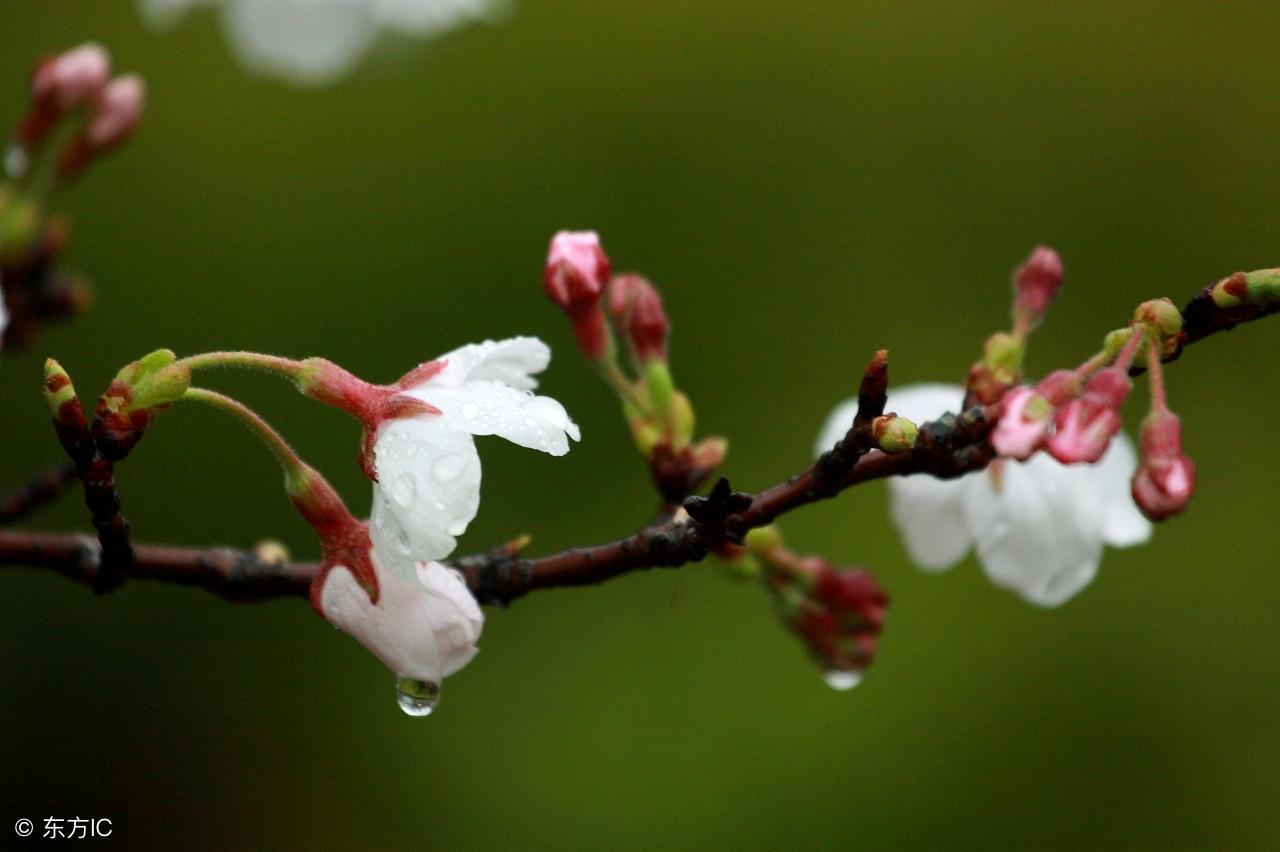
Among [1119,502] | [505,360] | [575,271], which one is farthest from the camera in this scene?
[1119,502]

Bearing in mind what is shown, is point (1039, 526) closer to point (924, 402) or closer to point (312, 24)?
point (924, 402)

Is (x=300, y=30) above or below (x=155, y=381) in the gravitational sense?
above

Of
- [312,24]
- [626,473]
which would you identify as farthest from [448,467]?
[626,473]

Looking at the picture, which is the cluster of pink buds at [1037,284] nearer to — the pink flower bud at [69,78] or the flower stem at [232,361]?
the flower stem at [232,361]

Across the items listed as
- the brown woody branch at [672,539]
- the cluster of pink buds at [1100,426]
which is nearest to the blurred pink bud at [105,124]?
the brown woody branch at [672,539]

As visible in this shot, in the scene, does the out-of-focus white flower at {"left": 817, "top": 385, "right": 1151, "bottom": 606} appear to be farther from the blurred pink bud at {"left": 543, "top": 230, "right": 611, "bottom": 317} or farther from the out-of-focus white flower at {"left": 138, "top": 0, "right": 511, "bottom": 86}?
the out-of-focus white flower at {"left": 138, "top": 0, "right": 511, "bottom": 86}

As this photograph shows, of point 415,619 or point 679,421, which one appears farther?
point 679,421

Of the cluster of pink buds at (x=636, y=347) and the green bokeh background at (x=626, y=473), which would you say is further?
the green bokeh background at (x=626, y=473)

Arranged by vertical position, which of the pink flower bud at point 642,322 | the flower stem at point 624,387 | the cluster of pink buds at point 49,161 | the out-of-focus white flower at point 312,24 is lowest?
the flower stem at point 624,387
